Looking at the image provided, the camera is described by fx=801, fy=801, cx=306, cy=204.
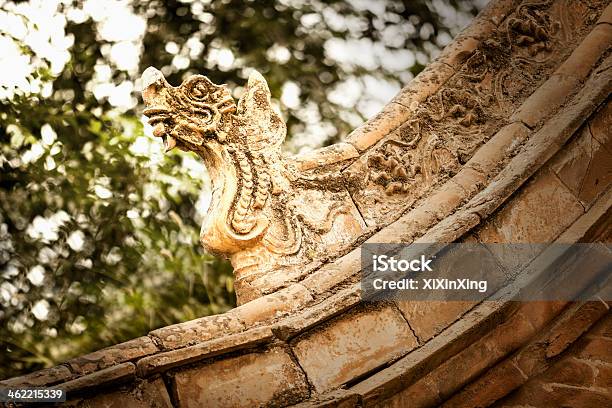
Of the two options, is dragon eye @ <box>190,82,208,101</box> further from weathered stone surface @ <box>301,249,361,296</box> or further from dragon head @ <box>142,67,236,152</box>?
weathered stone surface @ <box>301,249,361,296</box>

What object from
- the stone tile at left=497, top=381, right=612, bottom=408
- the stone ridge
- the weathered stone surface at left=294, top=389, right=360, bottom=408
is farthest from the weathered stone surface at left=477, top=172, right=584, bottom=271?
the weathered stone surface at left=294, top=389, right=360, bottom=408

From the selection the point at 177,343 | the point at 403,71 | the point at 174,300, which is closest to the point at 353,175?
the point at 177,343

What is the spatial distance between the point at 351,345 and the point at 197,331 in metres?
0.62

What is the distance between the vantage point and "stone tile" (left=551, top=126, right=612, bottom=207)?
362 cm

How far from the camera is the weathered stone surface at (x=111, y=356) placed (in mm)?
2873

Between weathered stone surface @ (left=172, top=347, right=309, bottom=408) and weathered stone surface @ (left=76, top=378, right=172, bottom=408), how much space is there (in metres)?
0.06

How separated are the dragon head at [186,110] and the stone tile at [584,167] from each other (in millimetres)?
1534

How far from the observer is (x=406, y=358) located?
3.19 m

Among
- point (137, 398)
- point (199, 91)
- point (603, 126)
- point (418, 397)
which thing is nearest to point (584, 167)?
point (603, 126)

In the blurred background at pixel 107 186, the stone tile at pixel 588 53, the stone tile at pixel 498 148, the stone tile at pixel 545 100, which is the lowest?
the blurred background at pixel 107 186

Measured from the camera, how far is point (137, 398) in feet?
9.40

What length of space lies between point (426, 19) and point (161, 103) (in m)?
5.89

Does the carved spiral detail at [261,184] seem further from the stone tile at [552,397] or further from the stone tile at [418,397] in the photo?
the stone tile at [552,397]

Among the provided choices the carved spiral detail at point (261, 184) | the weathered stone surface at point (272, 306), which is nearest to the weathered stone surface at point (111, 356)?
the weathered stone surface at point (272, 306)
